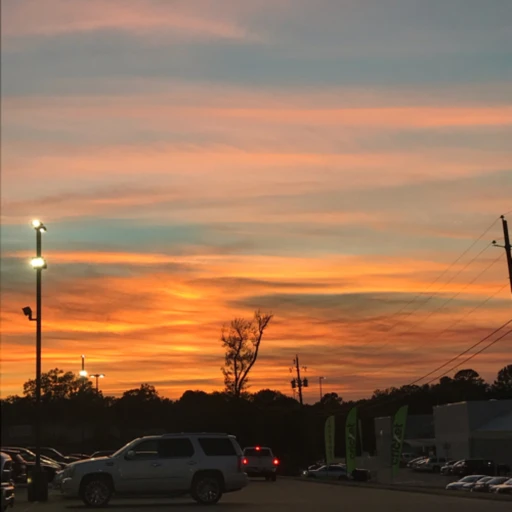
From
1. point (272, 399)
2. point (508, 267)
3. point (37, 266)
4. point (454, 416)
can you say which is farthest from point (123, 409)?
point (37, 266)

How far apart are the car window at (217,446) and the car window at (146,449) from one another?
1326 mm

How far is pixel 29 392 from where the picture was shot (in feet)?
383

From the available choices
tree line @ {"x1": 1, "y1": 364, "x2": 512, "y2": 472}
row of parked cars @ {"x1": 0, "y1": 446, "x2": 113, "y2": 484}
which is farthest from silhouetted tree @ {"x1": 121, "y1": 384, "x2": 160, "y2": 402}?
row of parked cars @ {"x1": 0, "y1": 446, "x2": 113, "y2": 484}

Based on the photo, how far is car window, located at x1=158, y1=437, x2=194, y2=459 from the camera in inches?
1029

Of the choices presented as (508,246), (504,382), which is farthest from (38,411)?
(504,382)

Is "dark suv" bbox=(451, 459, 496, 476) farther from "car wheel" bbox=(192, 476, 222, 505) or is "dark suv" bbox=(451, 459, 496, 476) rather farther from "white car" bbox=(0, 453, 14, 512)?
"white car" bbox=(0, 453, 14, 512)

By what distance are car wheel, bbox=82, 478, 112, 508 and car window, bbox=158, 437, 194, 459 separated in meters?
1.79

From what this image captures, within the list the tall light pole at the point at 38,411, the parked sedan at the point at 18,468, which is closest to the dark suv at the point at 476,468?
the parked sedan at the point at 18,468

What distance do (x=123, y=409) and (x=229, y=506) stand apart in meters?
66.0

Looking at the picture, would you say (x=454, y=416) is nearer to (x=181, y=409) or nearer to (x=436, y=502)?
(x=181, y=409)

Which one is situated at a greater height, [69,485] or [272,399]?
[272,399]

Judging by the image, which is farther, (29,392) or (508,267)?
(29,392)

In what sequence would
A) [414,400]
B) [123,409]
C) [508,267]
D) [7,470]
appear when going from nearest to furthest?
[7,470] < [508,267] < [123,409] < [414,400]

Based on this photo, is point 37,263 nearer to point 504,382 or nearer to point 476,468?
point 476,468
